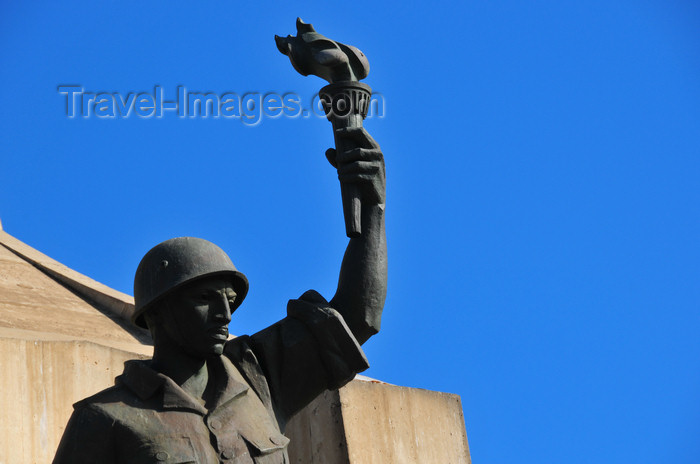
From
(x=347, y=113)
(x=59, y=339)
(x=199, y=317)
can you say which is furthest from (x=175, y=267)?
(x=59, y=339)

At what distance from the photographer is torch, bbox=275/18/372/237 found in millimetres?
6219

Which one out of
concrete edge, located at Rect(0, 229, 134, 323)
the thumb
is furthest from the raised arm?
concrete edge, located at Rect(0, 229, 134, 323)

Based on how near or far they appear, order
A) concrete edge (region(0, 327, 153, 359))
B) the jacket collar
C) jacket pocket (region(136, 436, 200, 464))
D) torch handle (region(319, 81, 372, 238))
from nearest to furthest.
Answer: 1. jacket pocket (region(136, 436, 200, 464))
2. the jacket collar
3. torch handle (region(319, 81, 372, 238))
4. concrete edge (region(0, 327, 153, 359))

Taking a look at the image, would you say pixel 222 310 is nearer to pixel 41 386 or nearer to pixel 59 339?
pixel 41 386

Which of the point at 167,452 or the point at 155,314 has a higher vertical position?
the point at 155,314

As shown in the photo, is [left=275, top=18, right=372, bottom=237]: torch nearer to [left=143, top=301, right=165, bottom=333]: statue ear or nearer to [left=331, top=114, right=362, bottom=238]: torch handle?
[left=331, top=114, right=362, bottom=238]: torch handle

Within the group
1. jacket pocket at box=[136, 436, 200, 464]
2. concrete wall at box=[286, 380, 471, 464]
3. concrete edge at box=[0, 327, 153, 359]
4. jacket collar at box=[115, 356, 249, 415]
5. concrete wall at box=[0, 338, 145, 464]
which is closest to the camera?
jacket pocket at box=[136, 436, 200, 464]

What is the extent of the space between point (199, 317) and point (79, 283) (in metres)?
5.66

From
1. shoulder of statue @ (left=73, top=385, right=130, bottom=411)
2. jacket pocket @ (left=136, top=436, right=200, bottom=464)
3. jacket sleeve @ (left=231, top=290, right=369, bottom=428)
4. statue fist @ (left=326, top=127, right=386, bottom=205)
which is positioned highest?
statue fist @ (left=326, top=127, right=386, bottom=205)

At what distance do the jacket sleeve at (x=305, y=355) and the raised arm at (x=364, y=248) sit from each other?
0.11m

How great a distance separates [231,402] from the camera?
224 inches

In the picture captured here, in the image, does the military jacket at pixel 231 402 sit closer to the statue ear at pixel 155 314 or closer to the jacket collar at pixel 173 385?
the jacket collar at pixel 173 385

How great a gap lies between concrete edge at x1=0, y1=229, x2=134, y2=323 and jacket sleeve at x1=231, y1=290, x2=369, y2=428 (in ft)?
14.5

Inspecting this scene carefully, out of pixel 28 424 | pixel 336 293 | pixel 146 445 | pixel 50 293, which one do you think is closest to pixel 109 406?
pixel 146 445
